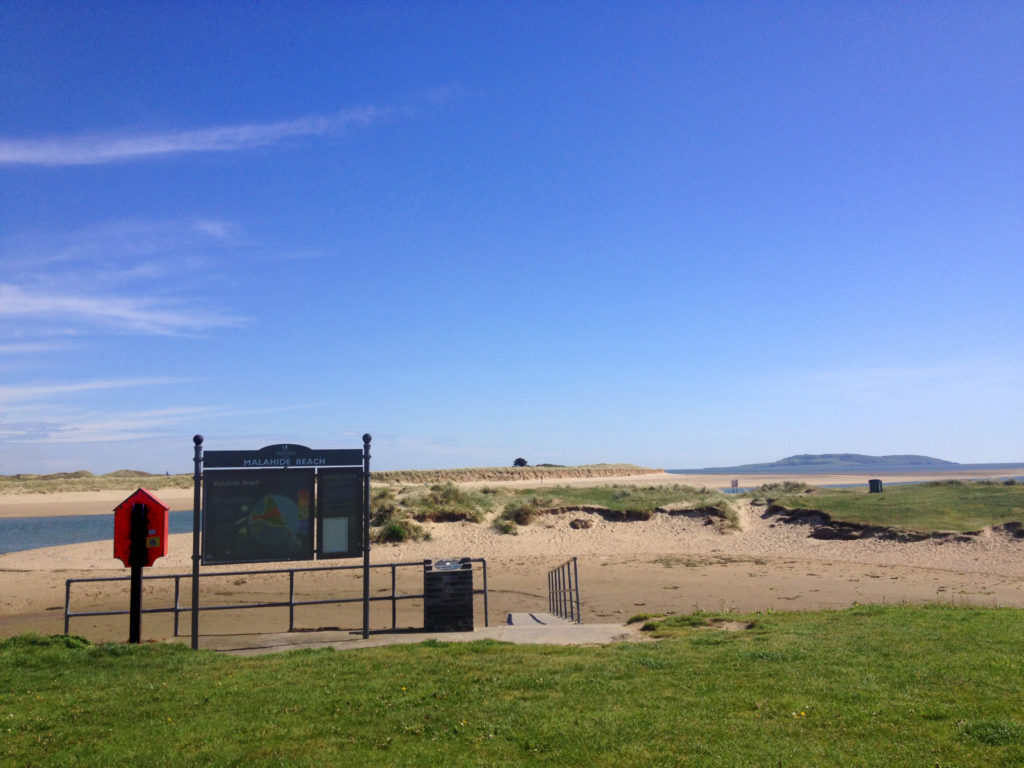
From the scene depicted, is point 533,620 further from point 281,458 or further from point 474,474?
point 474,474

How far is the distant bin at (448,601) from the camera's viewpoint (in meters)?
11.9

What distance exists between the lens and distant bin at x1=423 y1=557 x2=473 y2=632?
470 inches

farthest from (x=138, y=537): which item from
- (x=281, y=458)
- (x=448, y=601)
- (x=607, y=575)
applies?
(x=607, y=575)

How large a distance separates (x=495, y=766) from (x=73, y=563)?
28.0 meters

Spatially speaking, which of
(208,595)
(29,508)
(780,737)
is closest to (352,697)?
(780,737)

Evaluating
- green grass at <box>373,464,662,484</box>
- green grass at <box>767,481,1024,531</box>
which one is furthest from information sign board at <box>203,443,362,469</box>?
green grass at <box>373,464,662,484</box>

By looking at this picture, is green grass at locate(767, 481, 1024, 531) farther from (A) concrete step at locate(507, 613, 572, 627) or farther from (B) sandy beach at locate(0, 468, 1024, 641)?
(A) concrete step at locate(507, 613, 572, 627)

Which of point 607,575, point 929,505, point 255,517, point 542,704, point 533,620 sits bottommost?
point 607,575

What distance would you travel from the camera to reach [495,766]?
17.7 ft

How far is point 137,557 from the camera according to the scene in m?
11.1

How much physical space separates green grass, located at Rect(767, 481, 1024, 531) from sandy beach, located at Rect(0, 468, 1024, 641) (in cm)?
188

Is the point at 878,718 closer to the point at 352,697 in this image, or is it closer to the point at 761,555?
the point at 352,697

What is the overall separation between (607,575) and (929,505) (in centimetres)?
1600

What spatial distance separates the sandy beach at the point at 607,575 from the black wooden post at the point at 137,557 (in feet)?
9.36
